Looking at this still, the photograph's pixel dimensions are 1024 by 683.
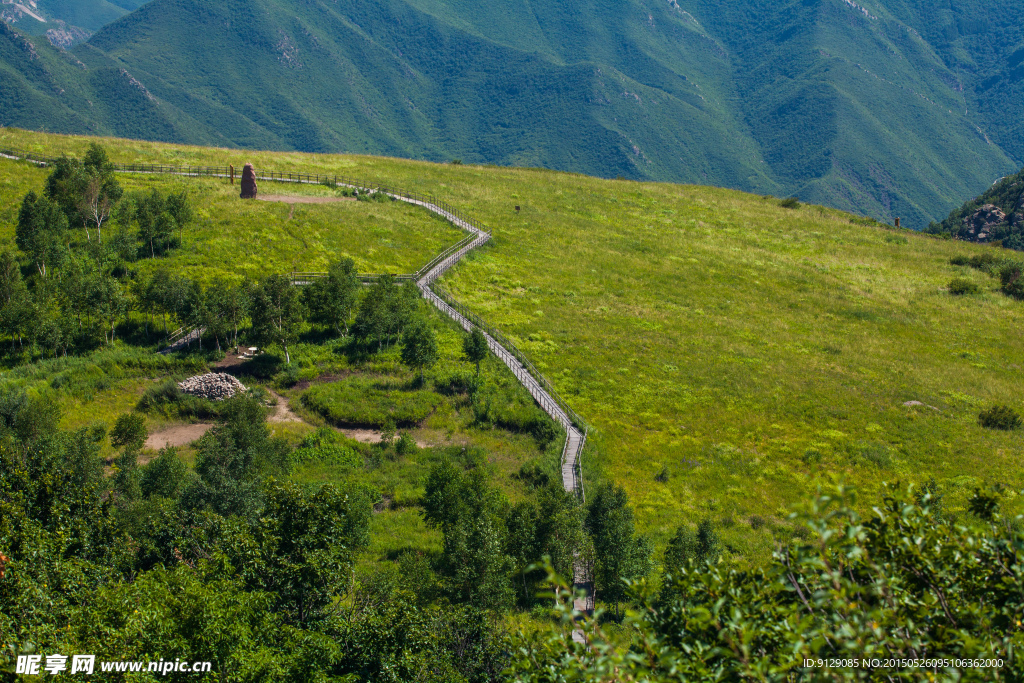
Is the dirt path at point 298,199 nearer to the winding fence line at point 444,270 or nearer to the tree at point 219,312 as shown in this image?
the winding fence line at point 444,270

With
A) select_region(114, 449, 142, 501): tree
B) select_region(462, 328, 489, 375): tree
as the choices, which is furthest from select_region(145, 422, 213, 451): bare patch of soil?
select_region(462, 328, 489, 375): tree

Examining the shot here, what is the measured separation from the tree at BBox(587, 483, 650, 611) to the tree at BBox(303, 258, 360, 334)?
2993cm

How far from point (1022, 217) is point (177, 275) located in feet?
490

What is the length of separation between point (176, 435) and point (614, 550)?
2763 centimetres

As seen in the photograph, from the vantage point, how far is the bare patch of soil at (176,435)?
131ft

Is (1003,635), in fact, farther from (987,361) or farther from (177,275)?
(987,361)

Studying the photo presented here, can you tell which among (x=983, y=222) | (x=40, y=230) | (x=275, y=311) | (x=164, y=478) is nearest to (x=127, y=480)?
(x=164, y=478)

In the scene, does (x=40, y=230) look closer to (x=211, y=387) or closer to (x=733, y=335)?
(x=211, y=387)

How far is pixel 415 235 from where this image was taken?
76.9 meters

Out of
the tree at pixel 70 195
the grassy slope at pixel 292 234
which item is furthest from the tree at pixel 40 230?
the grassy slope at pixel 292 234

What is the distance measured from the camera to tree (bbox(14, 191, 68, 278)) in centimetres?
5375

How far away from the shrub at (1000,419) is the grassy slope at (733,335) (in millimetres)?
1260

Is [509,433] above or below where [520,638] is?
below

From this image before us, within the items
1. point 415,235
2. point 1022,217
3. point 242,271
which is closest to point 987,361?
point 415,235
